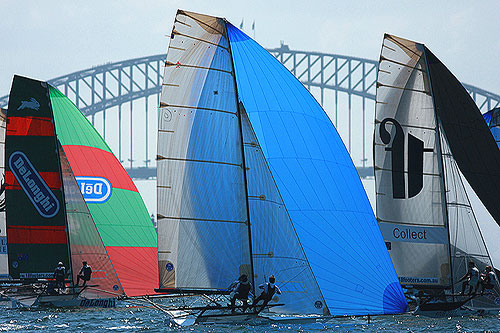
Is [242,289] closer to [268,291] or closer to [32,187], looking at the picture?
[268,291]

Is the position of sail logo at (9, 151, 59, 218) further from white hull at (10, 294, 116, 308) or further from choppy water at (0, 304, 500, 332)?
choppy water at (0, 304, 500, 332)

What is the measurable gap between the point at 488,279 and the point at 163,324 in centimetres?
516

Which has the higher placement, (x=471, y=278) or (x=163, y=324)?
(x=471, y=278)

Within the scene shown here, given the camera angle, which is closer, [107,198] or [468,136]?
[468,136]

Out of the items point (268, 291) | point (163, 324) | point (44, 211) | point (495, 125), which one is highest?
point (495, 125)

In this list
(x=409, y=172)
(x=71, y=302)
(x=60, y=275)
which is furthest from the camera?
(x=60, y=275)

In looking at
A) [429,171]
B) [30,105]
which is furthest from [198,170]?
[30,105]

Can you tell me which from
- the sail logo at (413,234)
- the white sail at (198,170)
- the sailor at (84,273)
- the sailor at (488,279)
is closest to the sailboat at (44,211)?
the sailor at (84,273)

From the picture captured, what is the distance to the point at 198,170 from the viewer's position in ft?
43.8

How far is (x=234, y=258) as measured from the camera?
13.3 meters

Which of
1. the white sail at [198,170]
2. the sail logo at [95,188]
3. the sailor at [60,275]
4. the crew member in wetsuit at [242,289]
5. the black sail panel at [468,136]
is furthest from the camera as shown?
the sail logo at [95,188]

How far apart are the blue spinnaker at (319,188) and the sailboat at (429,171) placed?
306cm

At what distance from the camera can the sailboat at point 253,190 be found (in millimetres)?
12898

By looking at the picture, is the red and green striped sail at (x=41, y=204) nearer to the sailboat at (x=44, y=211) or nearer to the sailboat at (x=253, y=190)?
the sailboat at (x=44, y=211)
